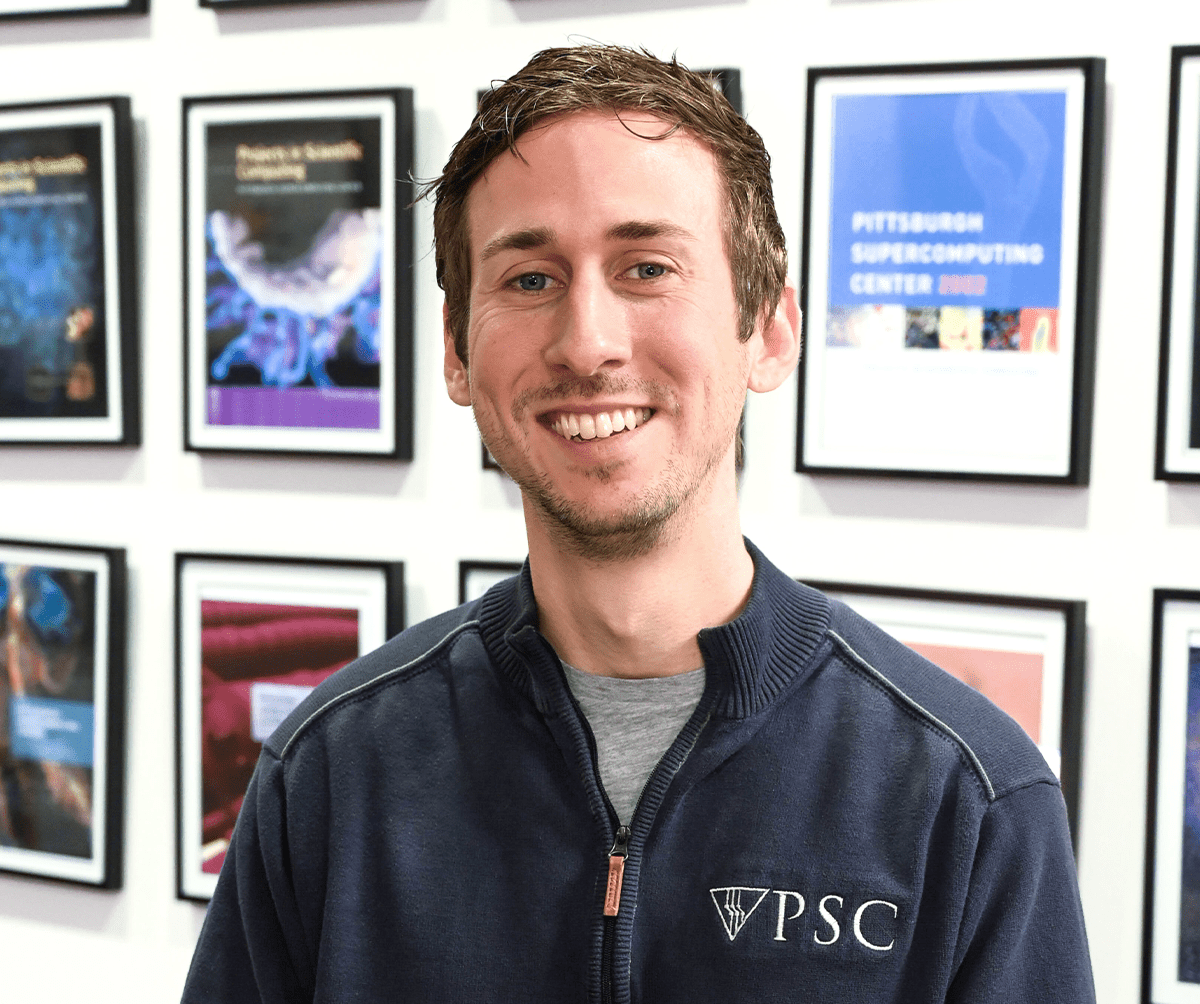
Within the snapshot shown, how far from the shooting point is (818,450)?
152 cm

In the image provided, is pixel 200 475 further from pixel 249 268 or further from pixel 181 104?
pixel 181 104

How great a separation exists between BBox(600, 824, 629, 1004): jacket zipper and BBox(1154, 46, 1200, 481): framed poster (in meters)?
0.84

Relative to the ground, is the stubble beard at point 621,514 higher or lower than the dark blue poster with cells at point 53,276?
lower

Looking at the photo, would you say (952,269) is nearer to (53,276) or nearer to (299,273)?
(299,273)

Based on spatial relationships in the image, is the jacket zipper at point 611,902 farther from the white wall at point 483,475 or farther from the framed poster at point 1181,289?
the framed poster at point 1181,289

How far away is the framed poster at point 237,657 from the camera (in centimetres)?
171

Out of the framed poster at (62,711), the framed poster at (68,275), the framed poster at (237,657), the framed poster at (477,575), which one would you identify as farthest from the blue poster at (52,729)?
the framed poster at (477,575)

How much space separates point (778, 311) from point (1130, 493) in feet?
1.99

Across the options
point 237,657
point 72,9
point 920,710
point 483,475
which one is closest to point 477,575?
point 483,475

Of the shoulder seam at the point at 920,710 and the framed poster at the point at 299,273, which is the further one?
the framed poster at the point at 299,273

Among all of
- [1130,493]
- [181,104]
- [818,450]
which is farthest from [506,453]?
[181,104]

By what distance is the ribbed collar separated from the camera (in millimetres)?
890

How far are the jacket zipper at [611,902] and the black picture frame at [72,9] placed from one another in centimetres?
143

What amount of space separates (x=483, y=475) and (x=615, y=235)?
2.61 feet
